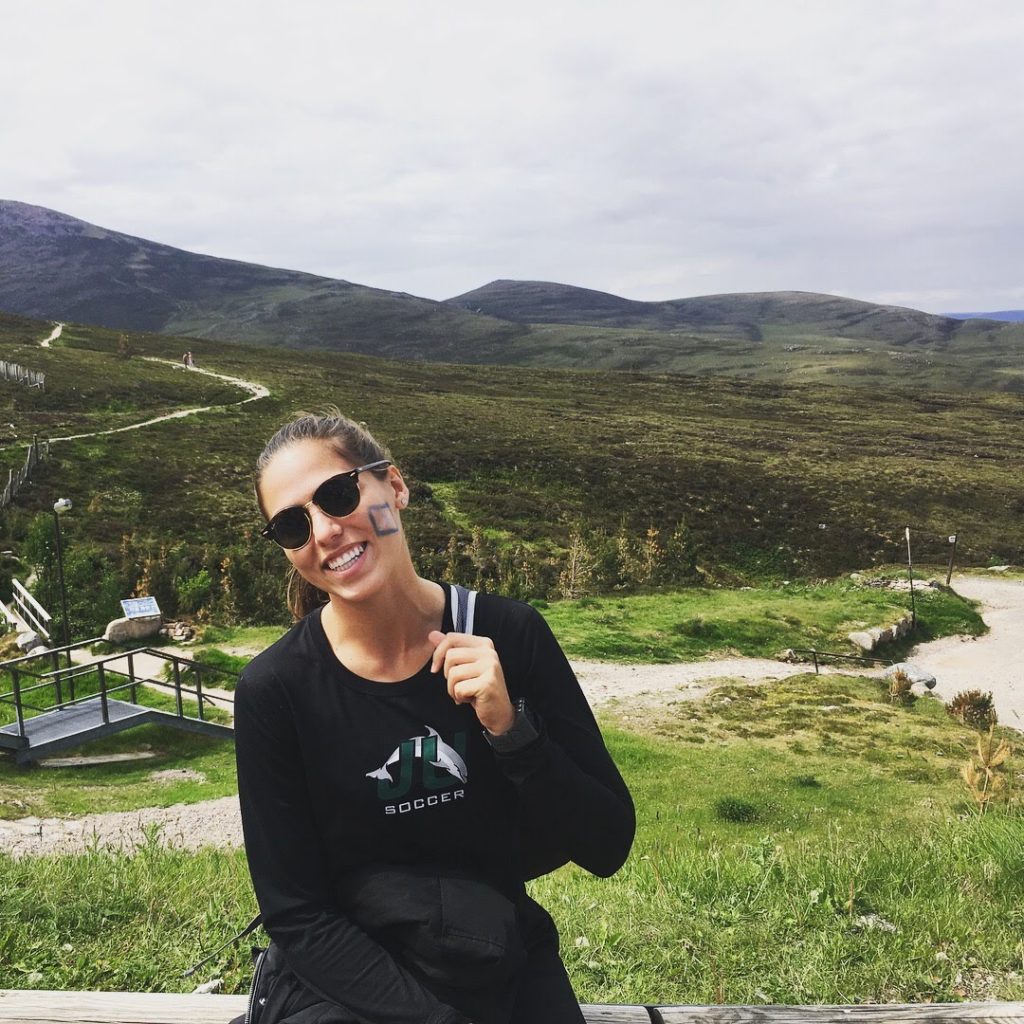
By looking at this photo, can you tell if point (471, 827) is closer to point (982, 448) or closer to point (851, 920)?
point (851, 920)

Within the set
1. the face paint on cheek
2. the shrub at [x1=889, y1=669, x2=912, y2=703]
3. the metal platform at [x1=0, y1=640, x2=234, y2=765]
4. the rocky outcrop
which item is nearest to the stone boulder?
the shrub at [x1=889, y1=669, x2=912, y2=703]

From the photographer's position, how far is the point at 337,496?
7.88 ft

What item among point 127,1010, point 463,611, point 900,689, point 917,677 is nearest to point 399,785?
point 463,611

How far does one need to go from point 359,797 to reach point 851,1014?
1.90 metres

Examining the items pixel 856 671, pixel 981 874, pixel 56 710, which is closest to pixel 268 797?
pixel 981 874

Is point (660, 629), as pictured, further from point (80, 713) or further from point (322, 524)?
point (322, 524)

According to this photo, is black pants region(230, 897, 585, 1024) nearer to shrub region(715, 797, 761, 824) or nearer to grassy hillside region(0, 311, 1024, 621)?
shrub region(715, 797, 761, 824)

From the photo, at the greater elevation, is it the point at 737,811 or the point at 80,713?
the point at 80,713

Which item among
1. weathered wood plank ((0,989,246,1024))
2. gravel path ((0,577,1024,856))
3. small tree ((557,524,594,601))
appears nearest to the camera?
weathered wood plank ((0,989,246,1024))

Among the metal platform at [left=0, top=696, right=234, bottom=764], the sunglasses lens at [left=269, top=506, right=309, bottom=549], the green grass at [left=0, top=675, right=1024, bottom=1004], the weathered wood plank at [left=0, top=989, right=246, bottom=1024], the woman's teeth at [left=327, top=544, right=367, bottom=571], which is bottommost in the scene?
the metal platform at [left=0, top=696, right=234, bottom=764]

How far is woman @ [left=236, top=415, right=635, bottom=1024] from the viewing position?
2.15 meters

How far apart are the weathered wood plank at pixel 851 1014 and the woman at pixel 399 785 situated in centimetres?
61

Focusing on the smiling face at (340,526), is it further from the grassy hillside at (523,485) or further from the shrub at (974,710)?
the grassy hillside at (523,485)

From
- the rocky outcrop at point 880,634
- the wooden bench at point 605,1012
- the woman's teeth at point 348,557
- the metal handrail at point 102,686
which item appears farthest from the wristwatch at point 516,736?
the rocky outcrop at point 880,634
